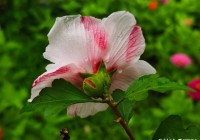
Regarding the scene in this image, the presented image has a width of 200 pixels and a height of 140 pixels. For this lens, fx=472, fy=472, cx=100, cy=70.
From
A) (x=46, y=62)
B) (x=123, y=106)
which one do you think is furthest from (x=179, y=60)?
(x=123, y=106)

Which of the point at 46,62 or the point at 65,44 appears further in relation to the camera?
the point at 46,62

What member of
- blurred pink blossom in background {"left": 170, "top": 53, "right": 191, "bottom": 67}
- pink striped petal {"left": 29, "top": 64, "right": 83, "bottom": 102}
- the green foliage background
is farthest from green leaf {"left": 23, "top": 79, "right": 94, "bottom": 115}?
blurred pink blossom in background {"left": 170, "top": 53, "right": 191, "bottom": 67}

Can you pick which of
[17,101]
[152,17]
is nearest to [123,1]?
[152,17]

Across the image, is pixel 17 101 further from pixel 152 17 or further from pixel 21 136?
pixel 152 17

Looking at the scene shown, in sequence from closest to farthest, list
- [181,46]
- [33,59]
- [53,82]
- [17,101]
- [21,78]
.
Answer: [53,82]
[17,101]
[21,78]
[33,59]
[181,46]

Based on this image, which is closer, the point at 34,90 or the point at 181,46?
the point at 34,90

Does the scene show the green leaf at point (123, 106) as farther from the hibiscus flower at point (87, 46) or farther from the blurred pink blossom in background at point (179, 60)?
the blurred pink blossom in background at point (179, 60)

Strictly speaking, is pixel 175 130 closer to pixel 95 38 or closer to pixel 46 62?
pixel 95 38
